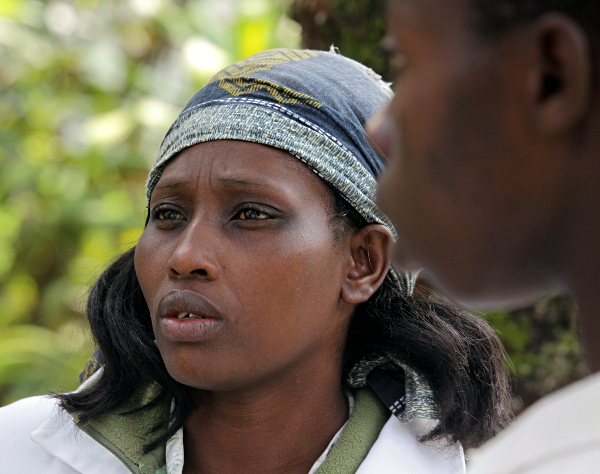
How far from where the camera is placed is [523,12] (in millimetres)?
933

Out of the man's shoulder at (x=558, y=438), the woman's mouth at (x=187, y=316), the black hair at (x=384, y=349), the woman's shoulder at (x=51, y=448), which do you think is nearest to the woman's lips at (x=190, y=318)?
the woman's mouth at (x=187, y=316)


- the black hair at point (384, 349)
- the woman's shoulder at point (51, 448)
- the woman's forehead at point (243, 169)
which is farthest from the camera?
the black hair at point (384, 349)

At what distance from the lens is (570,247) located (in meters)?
0.98

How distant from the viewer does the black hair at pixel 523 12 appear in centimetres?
90

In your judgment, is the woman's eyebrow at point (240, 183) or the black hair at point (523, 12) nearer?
the black hair at point (523, 12)

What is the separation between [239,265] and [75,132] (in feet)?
21.5

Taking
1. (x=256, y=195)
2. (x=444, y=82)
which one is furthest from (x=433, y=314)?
(x=444, y=82)

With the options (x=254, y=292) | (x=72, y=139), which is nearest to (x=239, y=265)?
(x=254, y=292)

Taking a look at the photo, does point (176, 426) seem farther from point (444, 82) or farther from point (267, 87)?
point (444, 82)

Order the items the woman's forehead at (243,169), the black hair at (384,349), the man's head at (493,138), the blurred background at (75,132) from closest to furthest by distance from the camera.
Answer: the man's head at (493,138)
the woman's forehead at (243,169)
the black hair at (384,349)
the blurred background at (75,132)

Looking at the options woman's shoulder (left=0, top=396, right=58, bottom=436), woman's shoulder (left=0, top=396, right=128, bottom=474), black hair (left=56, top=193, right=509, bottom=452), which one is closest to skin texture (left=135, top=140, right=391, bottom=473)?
black hair (left=56, top=193, right=509, bottom=452)

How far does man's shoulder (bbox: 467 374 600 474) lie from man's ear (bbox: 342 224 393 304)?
132cm

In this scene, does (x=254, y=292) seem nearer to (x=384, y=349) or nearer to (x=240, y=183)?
(x=240, y=183)

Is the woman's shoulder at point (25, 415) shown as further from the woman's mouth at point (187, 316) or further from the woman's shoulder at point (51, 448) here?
the woman's mouth at point (187, 316)
